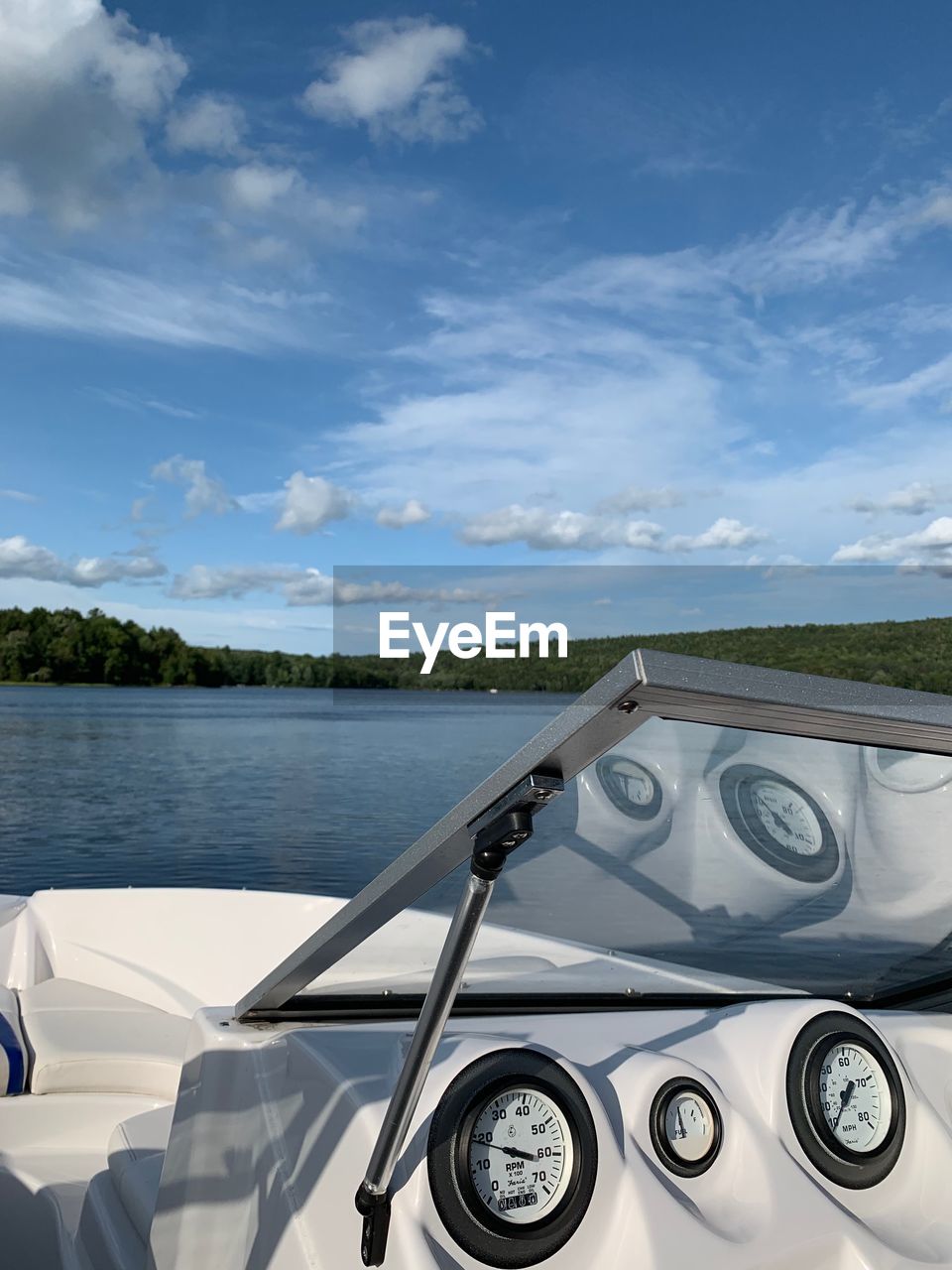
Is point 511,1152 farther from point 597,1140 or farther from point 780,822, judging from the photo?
point 780,822

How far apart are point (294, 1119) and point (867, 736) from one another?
0.68 meters

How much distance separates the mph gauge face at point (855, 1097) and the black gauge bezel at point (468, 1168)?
1.09 feet

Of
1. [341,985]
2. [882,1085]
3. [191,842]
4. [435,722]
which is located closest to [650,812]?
[341,985]

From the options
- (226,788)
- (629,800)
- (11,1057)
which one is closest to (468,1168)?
(629,800)

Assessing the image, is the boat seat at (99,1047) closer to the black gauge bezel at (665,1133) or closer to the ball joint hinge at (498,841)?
the black gauge bezel at (665,1133)

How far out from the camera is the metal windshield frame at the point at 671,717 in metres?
0.63

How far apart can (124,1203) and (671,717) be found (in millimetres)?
1345

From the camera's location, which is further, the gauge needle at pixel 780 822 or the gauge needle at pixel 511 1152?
the gauge needle at pixel 780 822

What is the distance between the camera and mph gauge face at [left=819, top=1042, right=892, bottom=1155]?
122 centimetres

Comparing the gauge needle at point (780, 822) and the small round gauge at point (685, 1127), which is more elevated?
the gauge needle at point (780, 822)

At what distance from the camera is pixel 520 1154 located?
103cm

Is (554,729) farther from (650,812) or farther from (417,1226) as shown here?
(417,1226)

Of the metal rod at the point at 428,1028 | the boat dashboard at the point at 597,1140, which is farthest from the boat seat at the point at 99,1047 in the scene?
the metal rod at the point at 428,1028

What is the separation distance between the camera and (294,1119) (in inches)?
41.9
